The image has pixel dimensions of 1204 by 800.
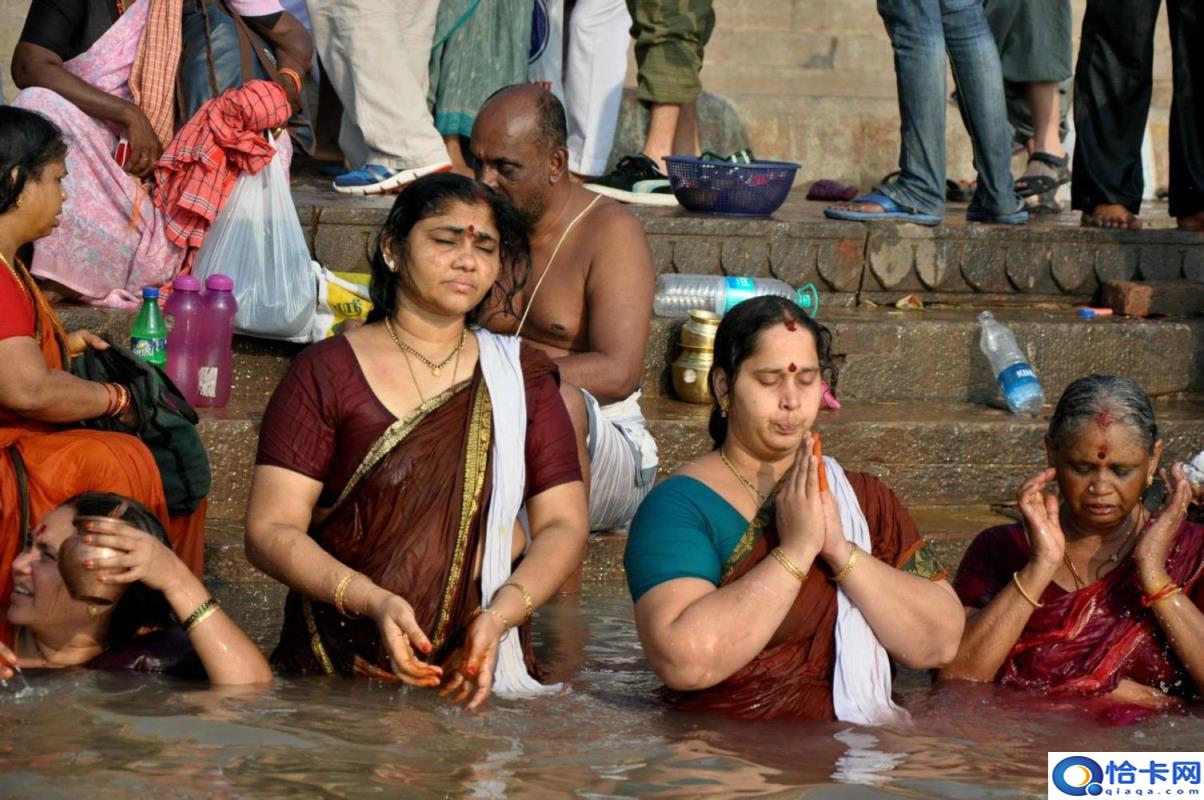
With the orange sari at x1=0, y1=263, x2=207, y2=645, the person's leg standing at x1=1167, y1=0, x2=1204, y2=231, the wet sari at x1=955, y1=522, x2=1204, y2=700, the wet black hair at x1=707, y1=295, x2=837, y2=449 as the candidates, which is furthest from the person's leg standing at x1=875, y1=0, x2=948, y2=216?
the orange sari at x1=0, y1=263, x2=207, y2=645

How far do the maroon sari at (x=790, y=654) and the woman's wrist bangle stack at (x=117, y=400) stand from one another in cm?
184

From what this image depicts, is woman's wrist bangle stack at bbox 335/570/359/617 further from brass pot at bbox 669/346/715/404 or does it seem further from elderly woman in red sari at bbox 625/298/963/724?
brass pot at bbox 669/346/715/404

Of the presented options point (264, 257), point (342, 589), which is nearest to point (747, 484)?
point (342, 589)

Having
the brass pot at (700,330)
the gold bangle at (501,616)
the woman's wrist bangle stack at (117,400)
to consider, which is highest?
the brass pot at (700,330)

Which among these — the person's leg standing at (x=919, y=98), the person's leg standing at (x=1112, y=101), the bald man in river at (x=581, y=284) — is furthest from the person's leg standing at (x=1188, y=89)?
the bald man in river at (x=581, y=284)

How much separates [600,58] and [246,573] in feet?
12.4

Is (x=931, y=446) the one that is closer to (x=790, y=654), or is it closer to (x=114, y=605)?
(x=790, y=654)

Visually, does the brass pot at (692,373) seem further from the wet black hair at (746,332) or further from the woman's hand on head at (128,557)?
the woman's hand on head at (128,557)

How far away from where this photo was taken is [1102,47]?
771 centimetres

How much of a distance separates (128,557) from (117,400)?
3.15ft

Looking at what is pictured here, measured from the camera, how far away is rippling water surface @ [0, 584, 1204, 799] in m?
3.59

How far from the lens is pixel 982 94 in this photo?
7633 millimetres

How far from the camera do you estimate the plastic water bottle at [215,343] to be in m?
6.04

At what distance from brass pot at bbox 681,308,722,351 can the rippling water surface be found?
2.30 meters
